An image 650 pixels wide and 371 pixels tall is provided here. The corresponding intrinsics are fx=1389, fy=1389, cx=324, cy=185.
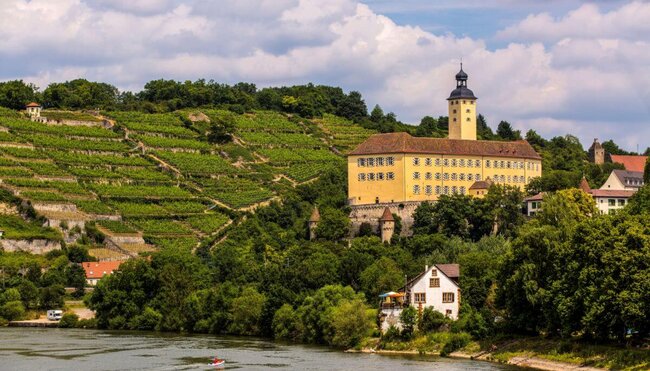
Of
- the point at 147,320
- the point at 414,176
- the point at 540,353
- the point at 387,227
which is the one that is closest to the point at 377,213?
the point at 387,227

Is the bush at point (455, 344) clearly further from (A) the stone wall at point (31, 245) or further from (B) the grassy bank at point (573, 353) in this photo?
(A) the stone wall at point (31, 245)

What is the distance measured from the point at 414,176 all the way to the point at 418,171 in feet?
2.18

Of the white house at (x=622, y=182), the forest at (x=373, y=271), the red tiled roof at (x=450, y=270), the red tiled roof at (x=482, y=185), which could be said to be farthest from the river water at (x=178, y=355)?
the white house at (x=622, y=182)

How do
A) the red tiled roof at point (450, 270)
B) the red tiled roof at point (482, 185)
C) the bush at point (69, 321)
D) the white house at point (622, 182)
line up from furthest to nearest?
1. the white house at point (622, 182)
2. the red tiled roof at point (482, 185)
3. the bush at point (69, 321)
4. the red tiled roof at point (450, 270)

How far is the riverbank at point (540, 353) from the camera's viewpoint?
65.6m

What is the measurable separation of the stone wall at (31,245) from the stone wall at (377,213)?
2595 cm

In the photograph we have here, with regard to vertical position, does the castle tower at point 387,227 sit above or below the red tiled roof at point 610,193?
below

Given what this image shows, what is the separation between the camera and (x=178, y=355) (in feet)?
255

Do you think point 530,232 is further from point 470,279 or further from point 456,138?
point 456,138

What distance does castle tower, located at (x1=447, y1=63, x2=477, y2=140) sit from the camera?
13438cm

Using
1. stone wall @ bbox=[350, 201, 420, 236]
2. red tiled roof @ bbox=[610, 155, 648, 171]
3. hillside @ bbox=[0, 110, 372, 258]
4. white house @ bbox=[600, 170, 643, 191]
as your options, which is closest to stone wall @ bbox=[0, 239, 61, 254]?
hillside @ bbox=[0, 110, 372, 258]

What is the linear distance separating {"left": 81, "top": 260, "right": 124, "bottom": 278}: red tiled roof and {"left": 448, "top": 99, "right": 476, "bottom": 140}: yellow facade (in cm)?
3731

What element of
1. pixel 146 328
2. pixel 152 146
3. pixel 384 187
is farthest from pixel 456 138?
pixel 146 328

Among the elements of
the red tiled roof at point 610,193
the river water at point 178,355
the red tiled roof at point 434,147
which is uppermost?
the red tiled roof at point 434,147
